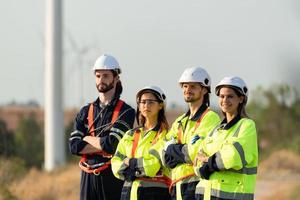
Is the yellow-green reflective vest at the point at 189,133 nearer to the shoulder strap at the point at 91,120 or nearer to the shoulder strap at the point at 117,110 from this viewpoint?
the shoulder strap at the point at 117,110

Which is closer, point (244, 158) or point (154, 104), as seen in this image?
point (244, 158)

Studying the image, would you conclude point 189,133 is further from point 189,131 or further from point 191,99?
point 191,99

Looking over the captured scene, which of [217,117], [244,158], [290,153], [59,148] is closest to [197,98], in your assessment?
[217,117]

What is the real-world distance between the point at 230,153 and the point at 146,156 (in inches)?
50.3

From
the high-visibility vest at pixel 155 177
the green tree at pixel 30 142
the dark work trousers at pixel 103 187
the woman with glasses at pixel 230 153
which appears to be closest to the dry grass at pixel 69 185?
the green tree at pixel 30 142

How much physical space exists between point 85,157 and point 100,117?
1.57 ft

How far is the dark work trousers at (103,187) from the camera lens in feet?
39.3

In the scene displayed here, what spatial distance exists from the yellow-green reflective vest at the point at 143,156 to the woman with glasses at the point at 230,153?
2.09ft

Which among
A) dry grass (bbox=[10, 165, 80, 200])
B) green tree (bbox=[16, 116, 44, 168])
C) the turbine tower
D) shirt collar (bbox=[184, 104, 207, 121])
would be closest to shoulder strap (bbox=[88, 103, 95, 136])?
shirt collar (bbox=[184, 104, 207, 121])

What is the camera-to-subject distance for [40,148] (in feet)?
147

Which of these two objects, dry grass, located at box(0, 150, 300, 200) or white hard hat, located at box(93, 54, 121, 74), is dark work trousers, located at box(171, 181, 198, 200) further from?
dry grass, located at box(0, 150, 300, 200)

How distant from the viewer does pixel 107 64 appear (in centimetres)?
1198

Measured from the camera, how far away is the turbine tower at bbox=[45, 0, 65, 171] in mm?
34625

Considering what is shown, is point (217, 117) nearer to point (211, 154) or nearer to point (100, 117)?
point (211, 154)
